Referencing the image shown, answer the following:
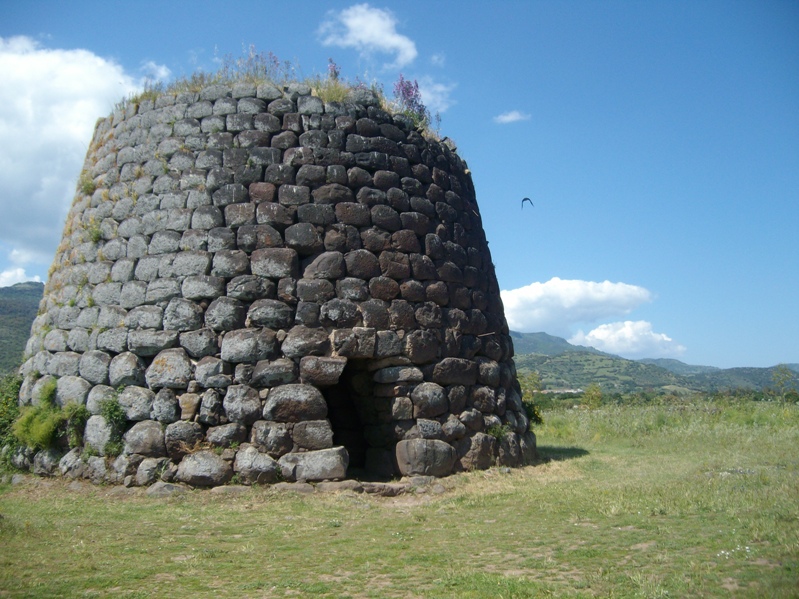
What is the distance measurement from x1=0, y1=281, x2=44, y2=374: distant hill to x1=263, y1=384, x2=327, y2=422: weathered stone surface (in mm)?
19719

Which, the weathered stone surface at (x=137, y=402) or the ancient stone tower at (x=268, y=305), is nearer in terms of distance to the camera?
the ancient stone tower at (x=268, y=305)

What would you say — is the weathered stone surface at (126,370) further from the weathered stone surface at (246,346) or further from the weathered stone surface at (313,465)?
the weathered stone surface at (313,465)

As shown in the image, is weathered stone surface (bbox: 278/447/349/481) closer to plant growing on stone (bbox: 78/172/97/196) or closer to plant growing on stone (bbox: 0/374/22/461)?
plant growing on stone (bbox: 0/374/22/461)

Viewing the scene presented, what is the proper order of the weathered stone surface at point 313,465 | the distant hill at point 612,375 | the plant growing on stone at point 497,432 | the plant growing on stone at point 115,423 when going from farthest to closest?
the distant hill at point 612,375, the plant growing on stone at point 497,432, the plant growing on stone at point 115,423, the weathered stone surface at point 313,465

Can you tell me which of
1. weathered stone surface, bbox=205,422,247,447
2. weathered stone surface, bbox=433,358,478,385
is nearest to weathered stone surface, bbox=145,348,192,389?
weathered stone surface, bbox=205,422,247,447

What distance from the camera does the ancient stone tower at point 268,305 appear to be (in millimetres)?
8781

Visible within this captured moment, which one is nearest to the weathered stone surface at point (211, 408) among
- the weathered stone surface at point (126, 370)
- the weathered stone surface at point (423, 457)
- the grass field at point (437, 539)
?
the grass field at point (437, 539)

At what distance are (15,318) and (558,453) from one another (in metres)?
37.3

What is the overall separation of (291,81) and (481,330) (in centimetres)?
464

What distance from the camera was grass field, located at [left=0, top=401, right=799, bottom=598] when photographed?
504 cm

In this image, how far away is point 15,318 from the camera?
40844mm

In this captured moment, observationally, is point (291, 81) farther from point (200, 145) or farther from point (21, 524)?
point (21, 524)

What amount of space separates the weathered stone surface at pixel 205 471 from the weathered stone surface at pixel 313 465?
0.66 m

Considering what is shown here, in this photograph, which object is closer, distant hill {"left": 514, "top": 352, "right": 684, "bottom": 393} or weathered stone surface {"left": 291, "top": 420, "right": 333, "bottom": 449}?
weathered stone surface {"left": 291, "top": 420, "right": 333, "bottom": 449}
